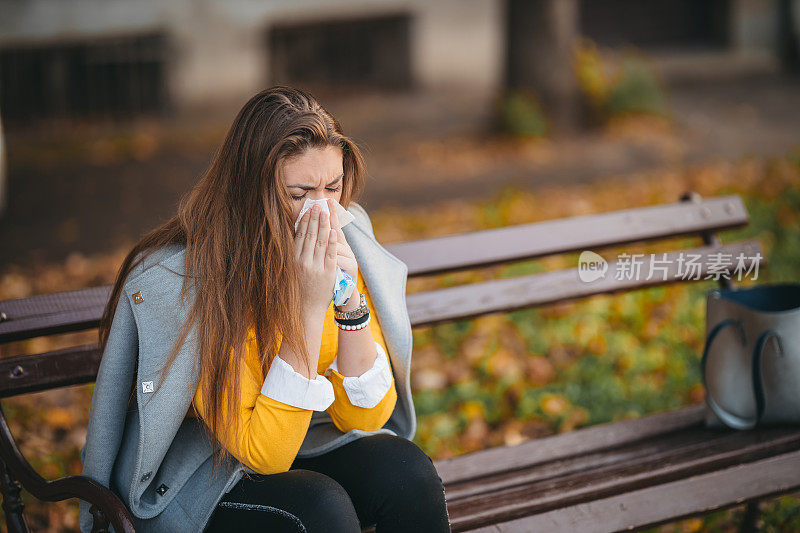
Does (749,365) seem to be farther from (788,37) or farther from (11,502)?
(788,37)

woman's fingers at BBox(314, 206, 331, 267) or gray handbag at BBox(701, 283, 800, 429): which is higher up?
woman's fingers at BBox(314, 206, 331, 267)

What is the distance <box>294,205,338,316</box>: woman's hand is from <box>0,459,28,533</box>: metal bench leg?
1.07m

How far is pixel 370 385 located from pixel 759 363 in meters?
1.41

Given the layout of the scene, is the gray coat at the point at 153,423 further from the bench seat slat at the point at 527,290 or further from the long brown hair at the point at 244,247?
the bench seat slat at the point at 527,290

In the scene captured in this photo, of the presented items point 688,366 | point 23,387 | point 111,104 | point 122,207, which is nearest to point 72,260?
point 122,207

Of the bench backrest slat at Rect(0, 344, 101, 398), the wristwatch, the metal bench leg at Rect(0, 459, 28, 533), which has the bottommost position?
the metal bench leg at Rect(0, 459, 28, 533)

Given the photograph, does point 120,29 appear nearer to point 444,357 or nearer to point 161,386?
point 444,357

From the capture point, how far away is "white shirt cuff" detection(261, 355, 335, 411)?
202 centimetres

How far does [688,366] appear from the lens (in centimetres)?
414

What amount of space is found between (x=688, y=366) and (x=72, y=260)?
13.6 feet

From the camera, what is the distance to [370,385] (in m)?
2.21

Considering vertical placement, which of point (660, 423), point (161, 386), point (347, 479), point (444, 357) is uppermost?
point (161, 386)

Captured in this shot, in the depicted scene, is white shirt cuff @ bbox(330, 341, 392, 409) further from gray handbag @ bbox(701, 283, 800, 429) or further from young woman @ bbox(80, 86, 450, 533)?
gray handbag @ bbox(701, 283, 800, 429)

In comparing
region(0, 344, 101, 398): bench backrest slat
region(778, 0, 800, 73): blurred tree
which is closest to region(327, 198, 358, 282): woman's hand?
region(0, 344, 101, 398): bench backrest slat
